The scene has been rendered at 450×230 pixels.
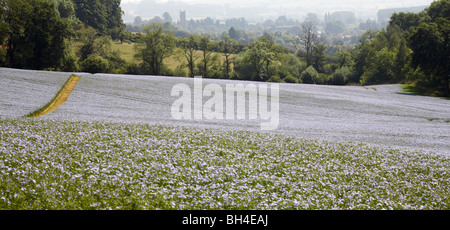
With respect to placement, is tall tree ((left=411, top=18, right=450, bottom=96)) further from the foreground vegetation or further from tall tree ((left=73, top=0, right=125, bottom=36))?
tall tree ((left=73, top=0, right=125, bottom=36))

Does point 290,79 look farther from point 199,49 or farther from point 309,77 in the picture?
point 199,49

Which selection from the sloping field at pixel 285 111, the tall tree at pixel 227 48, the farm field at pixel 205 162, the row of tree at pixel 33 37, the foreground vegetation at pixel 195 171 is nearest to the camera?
the foreground vegetation at pixel 195 171

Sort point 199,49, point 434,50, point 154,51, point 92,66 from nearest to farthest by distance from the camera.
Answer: point 434,50 → point 92,66 → point 154,51 → point 199,49

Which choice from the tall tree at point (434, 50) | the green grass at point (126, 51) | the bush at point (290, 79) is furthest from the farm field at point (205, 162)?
the green grass at point (126, 51)

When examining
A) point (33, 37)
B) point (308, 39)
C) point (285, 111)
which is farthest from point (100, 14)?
point (285, 111)

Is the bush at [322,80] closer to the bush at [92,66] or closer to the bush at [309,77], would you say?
the bush at [309,77]

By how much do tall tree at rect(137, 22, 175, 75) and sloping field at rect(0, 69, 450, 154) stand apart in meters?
44.6

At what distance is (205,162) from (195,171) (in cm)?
160

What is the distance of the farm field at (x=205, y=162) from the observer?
14.5m

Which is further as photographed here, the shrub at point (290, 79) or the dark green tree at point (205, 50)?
the dark green tree at point (205, 50)

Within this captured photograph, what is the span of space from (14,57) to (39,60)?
165 inches

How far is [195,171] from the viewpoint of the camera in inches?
691

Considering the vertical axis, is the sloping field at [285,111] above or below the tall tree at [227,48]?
below
